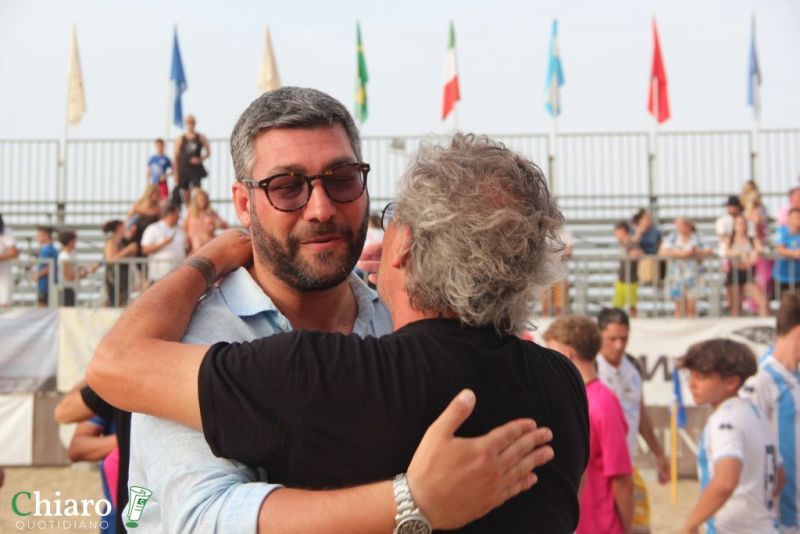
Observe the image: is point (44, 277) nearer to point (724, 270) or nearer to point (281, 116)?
point (724, 270)

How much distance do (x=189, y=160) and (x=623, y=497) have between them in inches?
439

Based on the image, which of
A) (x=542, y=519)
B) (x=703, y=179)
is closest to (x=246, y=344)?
(x=542, y=519)

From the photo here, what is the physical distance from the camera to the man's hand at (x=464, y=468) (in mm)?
1751

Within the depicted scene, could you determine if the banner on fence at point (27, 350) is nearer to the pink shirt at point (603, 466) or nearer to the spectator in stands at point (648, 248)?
the spectator in stands at point (648, 248)

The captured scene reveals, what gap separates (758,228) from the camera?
13.3 metres

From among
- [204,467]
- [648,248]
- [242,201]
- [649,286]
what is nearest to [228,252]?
[242,201]

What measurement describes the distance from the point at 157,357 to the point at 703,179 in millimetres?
18067

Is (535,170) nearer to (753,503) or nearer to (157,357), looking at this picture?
(157,357)

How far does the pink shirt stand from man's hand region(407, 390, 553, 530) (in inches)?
132

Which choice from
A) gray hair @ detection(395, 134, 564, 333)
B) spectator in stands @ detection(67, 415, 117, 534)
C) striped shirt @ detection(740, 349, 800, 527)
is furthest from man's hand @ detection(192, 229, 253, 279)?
striped shirt @ detection(740, 349, 800, 527)

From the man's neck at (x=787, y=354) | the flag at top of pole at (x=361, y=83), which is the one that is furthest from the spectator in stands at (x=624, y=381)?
the flag at top of pole at (x=361, y=83)

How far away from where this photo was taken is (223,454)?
5.98 ft

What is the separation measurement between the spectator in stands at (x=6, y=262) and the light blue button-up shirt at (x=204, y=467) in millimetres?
11188

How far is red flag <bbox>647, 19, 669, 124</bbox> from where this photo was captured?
18688 mm
